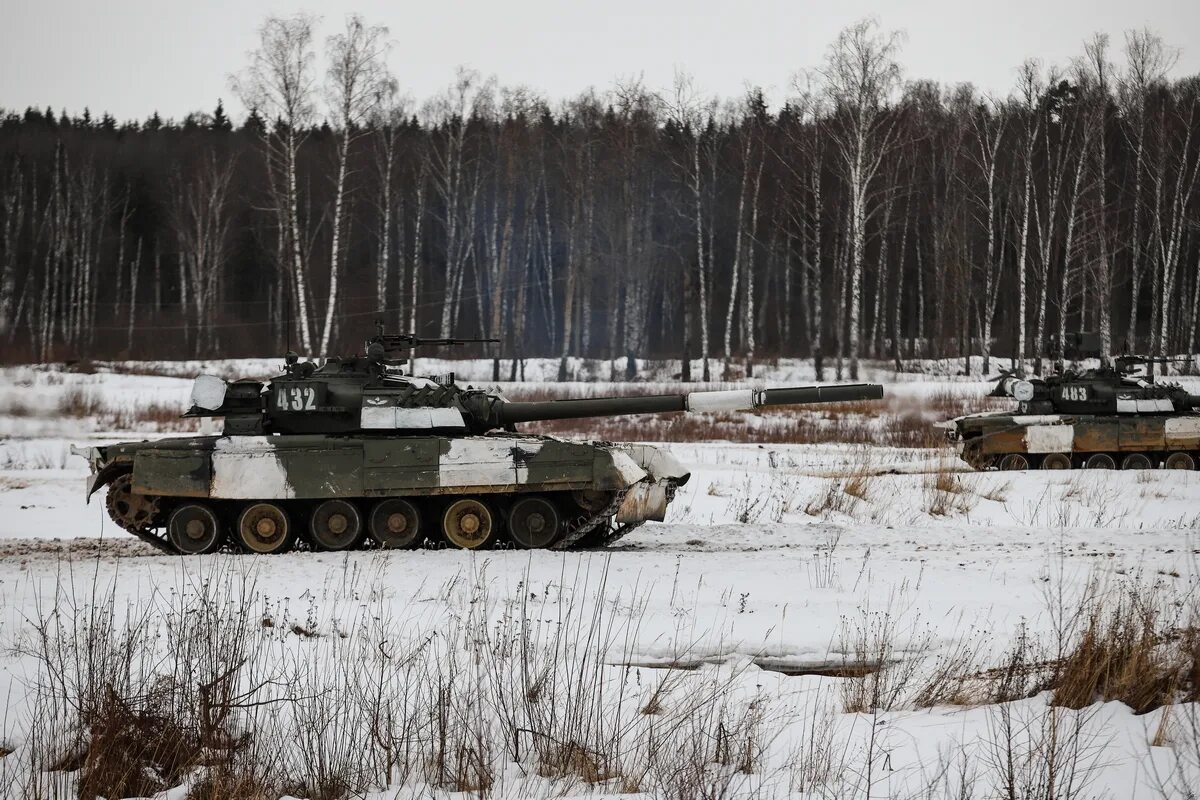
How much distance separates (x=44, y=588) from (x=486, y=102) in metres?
24.9

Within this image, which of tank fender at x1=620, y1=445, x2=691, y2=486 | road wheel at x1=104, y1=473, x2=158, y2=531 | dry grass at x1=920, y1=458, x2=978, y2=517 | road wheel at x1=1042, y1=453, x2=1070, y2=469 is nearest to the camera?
road wheel at x1=104, y1=473, x2=158, y2=531

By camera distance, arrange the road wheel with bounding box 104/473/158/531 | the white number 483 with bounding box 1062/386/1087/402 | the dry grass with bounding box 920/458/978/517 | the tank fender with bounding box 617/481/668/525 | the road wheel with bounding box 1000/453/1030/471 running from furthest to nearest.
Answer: the white number 483 with bounding box 1062/386/1087/402, the road wheel with bounding box 1000/453/1030/471, the dry grass with bounding box 920/458/978/517, the road wheel with bounding box 104/473/158/531, the tank fender with bounding box 617/481/668/525

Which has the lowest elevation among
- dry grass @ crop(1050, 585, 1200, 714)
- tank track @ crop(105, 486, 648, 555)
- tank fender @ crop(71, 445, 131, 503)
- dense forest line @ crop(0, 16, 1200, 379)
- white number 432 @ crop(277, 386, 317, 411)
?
tank track @ crop(105, 486, 648, 555)

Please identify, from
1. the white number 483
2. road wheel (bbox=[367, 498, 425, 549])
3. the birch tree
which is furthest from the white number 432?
the birch tree

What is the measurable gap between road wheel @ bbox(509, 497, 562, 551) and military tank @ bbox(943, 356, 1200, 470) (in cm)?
1047

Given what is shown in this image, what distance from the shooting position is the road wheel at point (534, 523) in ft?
35.6

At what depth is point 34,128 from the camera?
48531 mm

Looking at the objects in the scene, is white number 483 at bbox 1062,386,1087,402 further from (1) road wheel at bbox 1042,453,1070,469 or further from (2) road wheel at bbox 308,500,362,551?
(2) road wheel at bbox 308,500,362,551

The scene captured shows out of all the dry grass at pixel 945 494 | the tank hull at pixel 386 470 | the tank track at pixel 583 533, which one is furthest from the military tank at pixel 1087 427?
the tank hull at pixel 386 470

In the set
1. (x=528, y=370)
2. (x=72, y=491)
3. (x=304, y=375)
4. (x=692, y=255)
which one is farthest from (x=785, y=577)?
(x=692, y=255)

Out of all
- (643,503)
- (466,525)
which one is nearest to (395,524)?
(466,525)

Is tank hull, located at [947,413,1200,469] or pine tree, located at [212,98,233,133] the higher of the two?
pine tree, located at [212,98,233,133]

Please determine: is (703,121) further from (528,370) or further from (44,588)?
(44,588)

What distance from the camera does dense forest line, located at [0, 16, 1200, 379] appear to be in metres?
28.0
